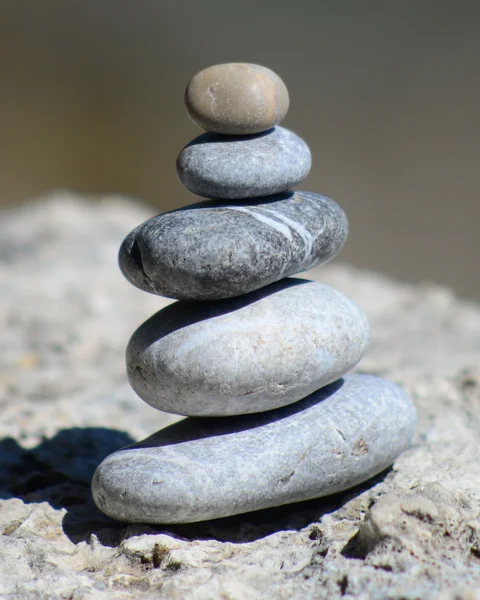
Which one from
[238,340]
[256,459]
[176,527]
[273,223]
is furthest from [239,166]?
[176,527]

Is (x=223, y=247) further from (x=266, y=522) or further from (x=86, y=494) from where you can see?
(x=86, y=494)

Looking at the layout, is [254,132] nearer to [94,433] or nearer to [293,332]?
[293,332]

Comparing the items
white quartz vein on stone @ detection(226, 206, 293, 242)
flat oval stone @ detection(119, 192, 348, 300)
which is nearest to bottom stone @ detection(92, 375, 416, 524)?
flat oval stone @ detection(119, 192, 348, 300)

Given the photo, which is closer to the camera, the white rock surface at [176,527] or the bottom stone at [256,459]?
the white rock surface at [176,527]

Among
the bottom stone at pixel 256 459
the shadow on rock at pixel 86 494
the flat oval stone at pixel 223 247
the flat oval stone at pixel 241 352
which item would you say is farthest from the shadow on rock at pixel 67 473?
the flat oval stone at pixel 223 247

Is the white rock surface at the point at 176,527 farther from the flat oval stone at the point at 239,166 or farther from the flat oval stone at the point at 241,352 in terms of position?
the flat oval stone at the point at 239,166

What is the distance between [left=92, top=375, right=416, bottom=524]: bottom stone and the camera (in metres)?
2.62

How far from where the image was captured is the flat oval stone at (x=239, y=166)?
8.95ft

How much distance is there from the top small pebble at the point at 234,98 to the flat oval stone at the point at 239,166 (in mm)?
69

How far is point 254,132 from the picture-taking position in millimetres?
2812

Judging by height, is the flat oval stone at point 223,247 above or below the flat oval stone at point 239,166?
below

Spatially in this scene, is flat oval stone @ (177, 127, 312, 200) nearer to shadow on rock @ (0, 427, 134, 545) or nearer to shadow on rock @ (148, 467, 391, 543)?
shadow on rock @ (148, 467, 391, 543)

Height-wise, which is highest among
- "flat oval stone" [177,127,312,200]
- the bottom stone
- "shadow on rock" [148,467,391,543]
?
"flat oval stone" [177,127,312,200]

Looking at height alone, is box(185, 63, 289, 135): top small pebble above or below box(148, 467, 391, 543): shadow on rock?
above
